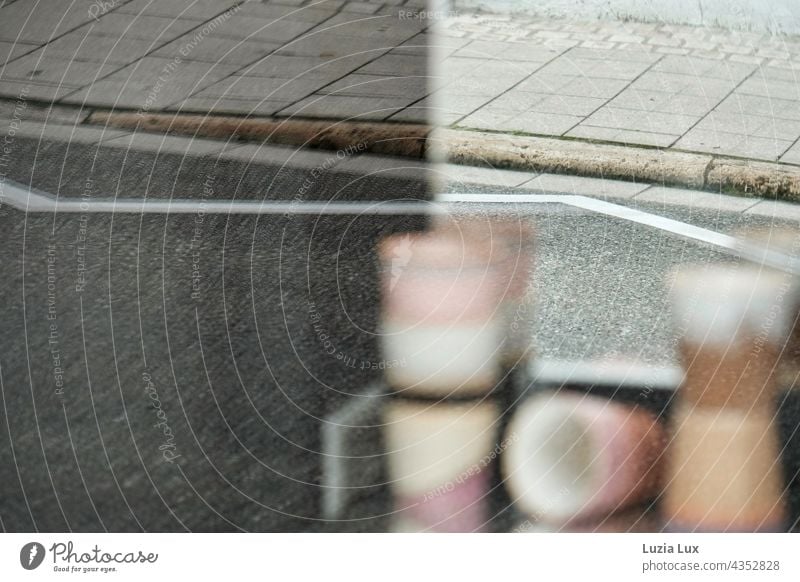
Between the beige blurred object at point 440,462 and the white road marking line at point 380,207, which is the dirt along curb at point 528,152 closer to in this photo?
the white road marking line at point 380,207

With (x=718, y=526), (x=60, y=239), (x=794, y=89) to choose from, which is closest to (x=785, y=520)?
(x=718, y=526)

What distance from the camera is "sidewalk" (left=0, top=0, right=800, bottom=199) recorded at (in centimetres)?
113

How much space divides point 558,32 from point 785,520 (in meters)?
0.65

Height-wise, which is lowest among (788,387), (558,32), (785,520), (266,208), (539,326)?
(785,520)

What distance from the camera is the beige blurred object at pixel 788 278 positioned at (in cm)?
117

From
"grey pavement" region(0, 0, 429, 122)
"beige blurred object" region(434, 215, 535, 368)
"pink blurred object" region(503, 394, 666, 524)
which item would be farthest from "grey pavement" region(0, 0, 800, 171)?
"pink blurred object" region(503, 394, 666, 524)

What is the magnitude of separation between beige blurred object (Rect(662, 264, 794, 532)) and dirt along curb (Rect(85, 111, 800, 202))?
0.39ft

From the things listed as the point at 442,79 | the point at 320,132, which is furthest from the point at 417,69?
the point at 320,132

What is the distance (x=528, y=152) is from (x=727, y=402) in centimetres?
39

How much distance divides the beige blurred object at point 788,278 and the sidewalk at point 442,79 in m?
0.06

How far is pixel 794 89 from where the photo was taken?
1.19 m

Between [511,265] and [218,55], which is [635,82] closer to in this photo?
[511,265]

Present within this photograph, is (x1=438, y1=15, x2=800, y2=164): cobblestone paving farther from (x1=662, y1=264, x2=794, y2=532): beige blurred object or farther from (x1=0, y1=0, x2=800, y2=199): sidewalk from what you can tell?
(x1=662, y1=264, x2=794, y2=532): beige blurred object
